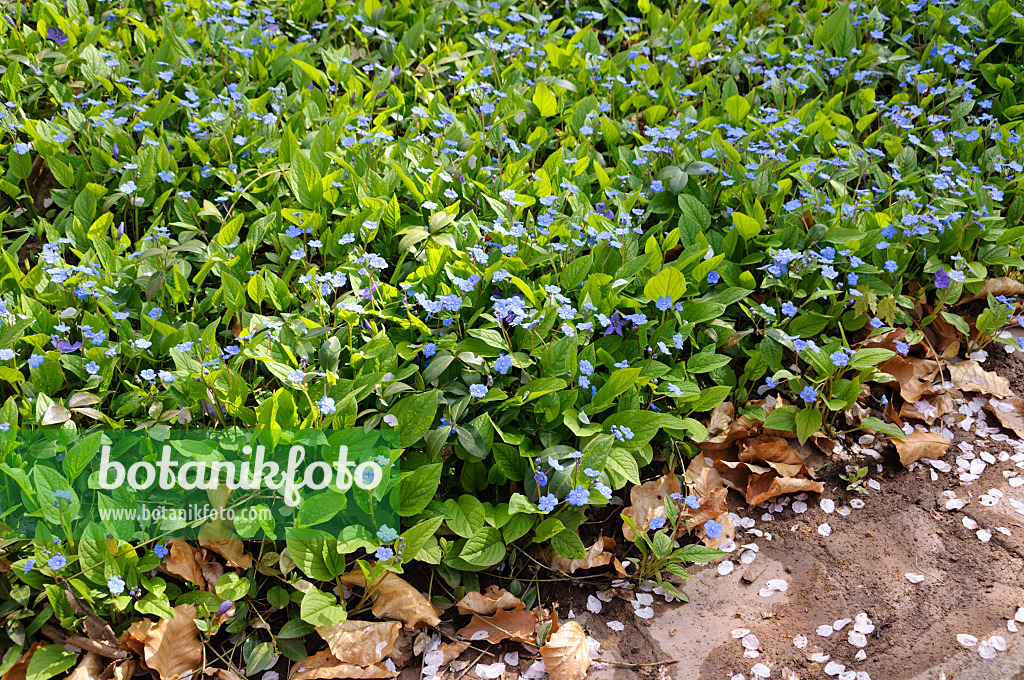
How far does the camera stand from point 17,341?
2650mm

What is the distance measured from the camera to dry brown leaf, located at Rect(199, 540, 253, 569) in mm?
2311

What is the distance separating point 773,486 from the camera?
8.91ft

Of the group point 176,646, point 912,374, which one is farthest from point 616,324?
point 176,646

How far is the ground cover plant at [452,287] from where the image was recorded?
7.54ft

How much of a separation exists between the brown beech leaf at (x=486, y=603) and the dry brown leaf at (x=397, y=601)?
3.7 inches

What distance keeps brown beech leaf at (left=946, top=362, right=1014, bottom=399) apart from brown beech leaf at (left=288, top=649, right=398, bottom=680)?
245cm

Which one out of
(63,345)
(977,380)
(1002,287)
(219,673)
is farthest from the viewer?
(1002,287)

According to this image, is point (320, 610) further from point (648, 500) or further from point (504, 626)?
point (648, 500)

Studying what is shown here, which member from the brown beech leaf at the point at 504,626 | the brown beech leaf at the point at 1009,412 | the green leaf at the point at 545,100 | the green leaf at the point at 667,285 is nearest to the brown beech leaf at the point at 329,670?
the brown beech leaf at the point at 504,626

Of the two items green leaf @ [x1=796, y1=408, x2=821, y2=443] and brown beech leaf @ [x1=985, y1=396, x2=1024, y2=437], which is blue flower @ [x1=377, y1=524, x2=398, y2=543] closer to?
green leaf @ [x1=796, y1=408, x2=821, y2=443]

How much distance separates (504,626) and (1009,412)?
2.15m

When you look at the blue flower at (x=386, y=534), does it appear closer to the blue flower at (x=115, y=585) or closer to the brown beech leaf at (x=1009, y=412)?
the blue flower at (x=115, y=585)

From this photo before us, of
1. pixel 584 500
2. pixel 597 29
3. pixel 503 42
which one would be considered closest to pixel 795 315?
pixel 584 500

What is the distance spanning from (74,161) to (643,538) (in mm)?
2948
